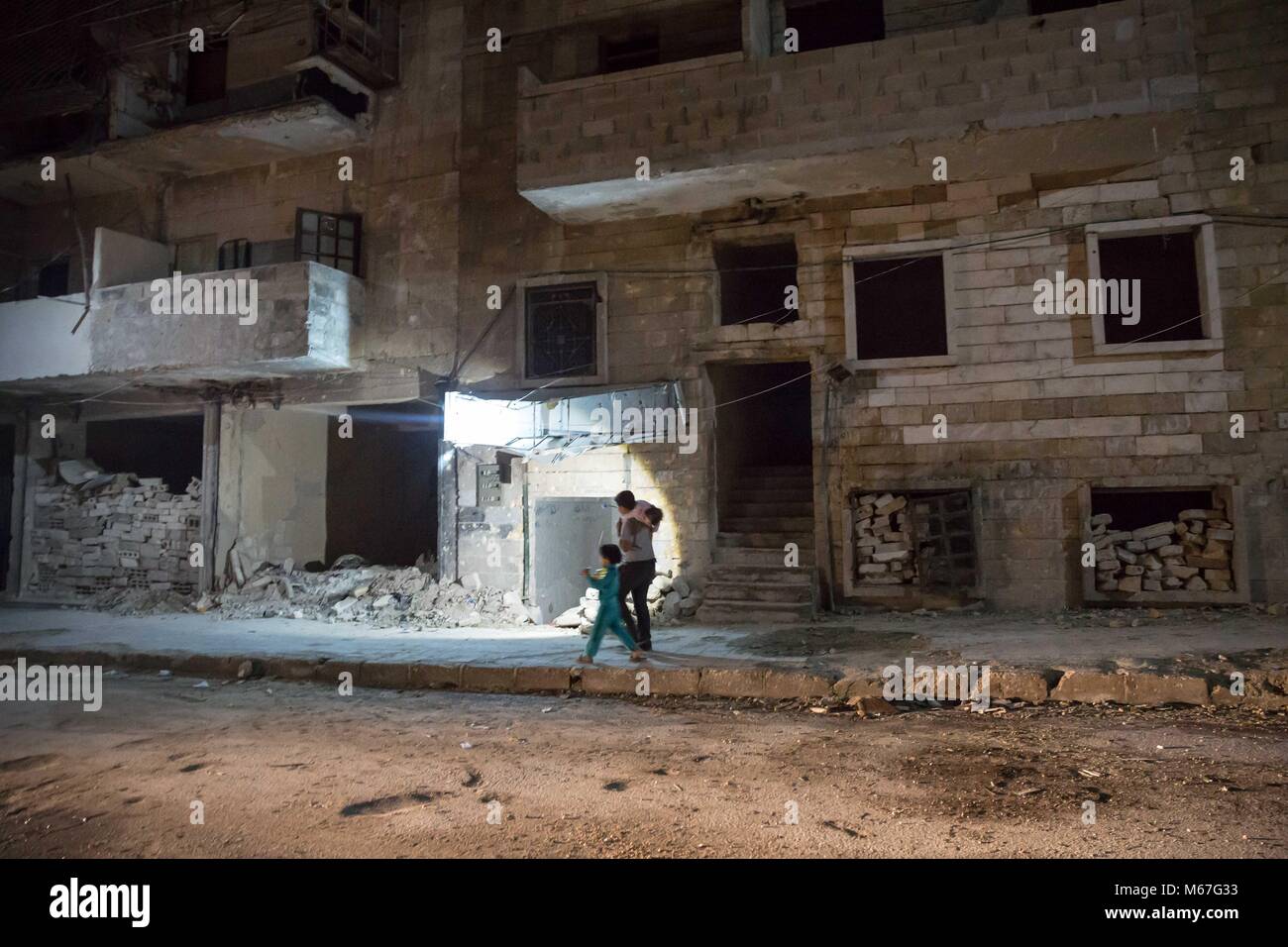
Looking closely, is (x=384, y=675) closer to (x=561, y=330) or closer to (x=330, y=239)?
(x=561, y=330)

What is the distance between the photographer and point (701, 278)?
1153 centimetres

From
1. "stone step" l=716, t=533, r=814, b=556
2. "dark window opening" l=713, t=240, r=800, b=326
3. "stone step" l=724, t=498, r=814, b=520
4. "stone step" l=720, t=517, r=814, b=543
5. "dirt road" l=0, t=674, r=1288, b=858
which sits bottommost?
"dirt road" l=0, t=674, r=1288, b=858

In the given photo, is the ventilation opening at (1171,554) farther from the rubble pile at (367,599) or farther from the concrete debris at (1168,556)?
the rubble pile at (367,599)

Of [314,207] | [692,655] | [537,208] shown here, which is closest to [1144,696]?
[692,655]

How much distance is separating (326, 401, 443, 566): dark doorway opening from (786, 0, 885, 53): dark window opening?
905 centimetres

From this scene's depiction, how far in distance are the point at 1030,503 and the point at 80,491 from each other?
55.9 ft

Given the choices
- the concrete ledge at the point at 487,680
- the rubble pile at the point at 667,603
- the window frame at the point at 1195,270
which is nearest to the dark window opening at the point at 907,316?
the window frame at the point at 1195,270

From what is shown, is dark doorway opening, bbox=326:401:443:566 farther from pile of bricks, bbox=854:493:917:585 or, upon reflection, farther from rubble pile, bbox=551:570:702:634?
pile of bricks, bbox=854:493:917:585

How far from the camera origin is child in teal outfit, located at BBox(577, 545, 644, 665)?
786cm

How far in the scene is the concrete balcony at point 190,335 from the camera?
40.3 feet

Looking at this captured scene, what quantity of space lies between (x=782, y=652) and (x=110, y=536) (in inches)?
533

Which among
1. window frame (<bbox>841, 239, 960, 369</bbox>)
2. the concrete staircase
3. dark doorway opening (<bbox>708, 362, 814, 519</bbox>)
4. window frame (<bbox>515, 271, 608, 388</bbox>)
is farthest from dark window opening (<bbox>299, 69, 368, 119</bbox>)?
the concrete staircase
